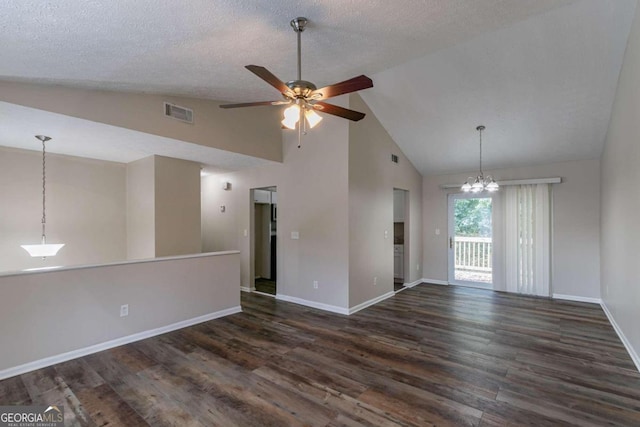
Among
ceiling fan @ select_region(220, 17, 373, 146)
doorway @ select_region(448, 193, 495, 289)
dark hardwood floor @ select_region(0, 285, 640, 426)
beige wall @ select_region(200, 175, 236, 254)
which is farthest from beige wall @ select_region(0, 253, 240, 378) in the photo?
doorway @ select_region(448, 193, 495, 289)

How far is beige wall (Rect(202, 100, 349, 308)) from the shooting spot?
4629 millimetres

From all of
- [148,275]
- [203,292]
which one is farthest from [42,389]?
[203,292]

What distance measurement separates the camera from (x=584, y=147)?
4.90 metres

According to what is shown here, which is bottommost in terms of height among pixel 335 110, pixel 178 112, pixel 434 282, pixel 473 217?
pixel 434 282

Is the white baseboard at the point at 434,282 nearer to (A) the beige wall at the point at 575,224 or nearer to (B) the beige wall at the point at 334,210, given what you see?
(B) the beige wall at the point at 334,210

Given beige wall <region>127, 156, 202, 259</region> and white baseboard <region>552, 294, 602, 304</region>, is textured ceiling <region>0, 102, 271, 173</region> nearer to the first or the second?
beige wall <region>127, 156, 202, 259</region>

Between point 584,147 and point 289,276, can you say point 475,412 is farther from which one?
point 584,147

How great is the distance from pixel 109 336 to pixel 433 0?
4.57 metres

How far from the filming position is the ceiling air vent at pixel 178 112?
3783mm

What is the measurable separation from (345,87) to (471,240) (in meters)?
5.33

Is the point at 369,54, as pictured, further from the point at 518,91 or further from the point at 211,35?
the point at 518,91

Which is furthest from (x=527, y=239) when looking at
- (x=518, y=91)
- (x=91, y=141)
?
(x=91, y=141)

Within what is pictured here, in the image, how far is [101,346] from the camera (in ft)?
10.9

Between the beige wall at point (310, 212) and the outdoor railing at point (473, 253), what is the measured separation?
326cm
